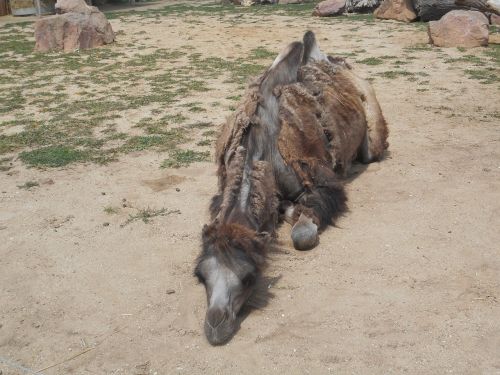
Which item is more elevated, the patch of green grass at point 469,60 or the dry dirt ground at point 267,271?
the patch of green grass at point 469,60

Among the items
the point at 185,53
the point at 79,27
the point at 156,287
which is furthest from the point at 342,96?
the point at 79,27

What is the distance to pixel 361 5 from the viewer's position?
1691 cm

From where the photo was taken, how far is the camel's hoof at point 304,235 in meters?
4.00

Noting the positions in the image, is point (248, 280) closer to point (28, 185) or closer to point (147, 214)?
point (147, 214)

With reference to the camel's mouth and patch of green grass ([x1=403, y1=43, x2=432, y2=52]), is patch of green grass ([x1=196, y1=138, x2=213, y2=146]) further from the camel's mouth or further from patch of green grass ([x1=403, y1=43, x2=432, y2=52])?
patch of green grass ([x1=403, y1=43, x2=432, y2=52])

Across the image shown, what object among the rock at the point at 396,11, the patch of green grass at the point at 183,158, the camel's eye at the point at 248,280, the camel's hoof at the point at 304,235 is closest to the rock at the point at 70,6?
the rock at the point at 396,11

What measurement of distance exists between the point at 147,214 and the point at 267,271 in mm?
1391

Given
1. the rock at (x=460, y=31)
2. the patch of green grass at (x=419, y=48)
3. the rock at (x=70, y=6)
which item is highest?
the rock at (x=70, y=6)

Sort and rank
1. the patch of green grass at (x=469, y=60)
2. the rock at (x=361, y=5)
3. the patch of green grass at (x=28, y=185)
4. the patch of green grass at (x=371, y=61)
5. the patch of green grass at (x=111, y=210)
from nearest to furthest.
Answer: the patch of green grass at (x=111, y=210)
the patch of green grass at (x=28, y=185)
the patch of green grass at (x=469, y=60)
the patch of green grass at (x=371, y=61)
the rock at (x=361, y=5)

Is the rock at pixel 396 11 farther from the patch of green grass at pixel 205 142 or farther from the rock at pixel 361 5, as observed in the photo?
the patch of green grass at pixel 205 142

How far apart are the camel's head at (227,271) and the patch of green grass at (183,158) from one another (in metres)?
2.32

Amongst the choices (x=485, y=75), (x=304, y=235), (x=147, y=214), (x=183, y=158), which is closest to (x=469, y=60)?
(x=485, y=75)

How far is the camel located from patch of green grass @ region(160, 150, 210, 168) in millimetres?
1222

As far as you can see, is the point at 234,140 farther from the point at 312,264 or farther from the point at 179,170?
the point at 179,170
